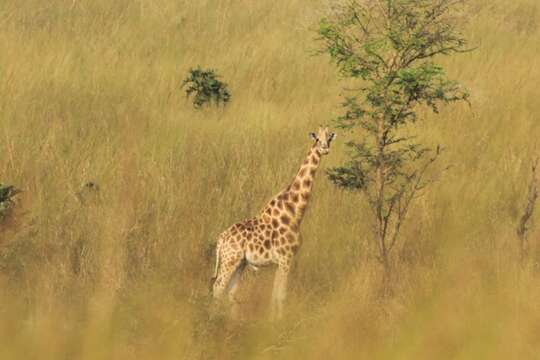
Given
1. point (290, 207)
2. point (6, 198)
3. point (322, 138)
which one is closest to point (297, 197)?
point (290, 207)

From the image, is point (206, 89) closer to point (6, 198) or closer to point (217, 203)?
point (217, 203)

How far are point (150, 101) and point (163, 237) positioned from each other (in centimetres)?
362

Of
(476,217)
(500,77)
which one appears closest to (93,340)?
(476,217)

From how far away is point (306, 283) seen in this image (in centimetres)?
588

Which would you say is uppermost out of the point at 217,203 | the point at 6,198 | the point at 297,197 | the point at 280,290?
the point at 297,197

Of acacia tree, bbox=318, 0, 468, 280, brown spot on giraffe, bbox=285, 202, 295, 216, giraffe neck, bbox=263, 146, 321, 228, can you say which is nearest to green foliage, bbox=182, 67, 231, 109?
acacia tree, bbox=318, 0, 468, 280

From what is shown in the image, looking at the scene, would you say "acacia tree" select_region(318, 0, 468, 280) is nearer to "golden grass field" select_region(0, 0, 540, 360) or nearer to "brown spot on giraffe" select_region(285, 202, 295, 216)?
"golden grass field" select_region(0, 0, 540, 360)

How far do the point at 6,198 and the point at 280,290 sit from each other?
2.09 m

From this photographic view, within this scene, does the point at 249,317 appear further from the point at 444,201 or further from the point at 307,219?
the point at 444,201

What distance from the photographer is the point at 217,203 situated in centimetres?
694

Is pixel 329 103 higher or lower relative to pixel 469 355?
higher

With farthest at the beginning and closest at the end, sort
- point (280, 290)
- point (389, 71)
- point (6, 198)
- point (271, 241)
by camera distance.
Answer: point (389, 71), point (6, 198), point (271, 241), point (280, 290)

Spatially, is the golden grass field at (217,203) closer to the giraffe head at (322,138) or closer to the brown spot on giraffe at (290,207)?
the brown spot on giraffe at (290,207)

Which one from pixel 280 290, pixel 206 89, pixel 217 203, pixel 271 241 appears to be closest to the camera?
pixel 280 290
